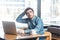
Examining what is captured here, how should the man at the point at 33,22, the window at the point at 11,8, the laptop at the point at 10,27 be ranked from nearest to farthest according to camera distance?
the laptop at the point at 10,27, the man at the point at 33,22, the window at the point at 11,8

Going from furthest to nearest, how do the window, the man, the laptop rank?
1. the window
2. the man
3. the laptop

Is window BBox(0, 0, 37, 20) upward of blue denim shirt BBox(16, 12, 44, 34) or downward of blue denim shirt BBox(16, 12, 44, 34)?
upward

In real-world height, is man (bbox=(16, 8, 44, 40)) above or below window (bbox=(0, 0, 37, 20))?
below

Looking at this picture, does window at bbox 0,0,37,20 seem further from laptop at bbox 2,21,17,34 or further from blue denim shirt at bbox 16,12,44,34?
laptop at bbox 2,21,17,34

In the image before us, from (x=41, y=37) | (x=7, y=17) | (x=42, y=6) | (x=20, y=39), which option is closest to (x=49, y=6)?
(x=42, y=6)

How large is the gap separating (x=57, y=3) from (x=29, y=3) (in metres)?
0.71

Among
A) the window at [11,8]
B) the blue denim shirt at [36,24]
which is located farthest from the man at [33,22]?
the window at [11,8]

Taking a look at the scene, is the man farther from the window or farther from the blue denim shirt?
the window

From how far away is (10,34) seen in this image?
7.64 feet

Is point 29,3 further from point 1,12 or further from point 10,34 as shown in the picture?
point 10,34

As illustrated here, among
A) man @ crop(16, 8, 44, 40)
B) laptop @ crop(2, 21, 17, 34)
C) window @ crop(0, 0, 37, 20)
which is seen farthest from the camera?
window @ crop(0, 0, 37, 20)

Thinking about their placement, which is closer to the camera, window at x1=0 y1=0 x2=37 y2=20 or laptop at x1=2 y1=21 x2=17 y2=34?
laptop at x1=2 y1=21 x2=17 y2=34

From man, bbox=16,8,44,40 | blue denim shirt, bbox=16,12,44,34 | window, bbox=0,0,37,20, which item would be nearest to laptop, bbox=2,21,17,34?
→ man, bbox=16,8,44,40

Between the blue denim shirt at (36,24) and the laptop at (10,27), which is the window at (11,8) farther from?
the laptop at (10,27)
